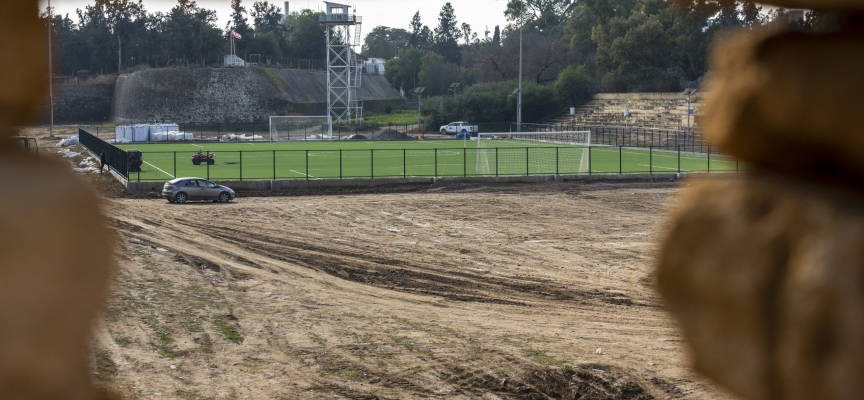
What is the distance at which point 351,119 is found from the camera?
11081 centimetres

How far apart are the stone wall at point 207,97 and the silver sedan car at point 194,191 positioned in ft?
257

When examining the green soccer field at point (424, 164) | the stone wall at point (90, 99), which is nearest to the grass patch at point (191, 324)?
the green soccer field at point (424, 164)

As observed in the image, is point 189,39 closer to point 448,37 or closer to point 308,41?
point 308,41

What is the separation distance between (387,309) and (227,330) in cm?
317

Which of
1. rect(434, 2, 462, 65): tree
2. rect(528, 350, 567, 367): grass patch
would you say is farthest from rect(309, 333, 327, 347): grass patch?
rect(434, 2, 462, 65): tree

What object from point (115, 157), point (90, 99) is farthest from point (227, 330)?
point (90, 99)

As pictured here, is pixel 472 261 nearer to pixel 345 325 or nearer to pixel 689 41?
pixel 345 325

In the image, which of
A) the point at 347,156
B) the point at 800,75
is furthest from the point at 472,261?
the point at 347,156

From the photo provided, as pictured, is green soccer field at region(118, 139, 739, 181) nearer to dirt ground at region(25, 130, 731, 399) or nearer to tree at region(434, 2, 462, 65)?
dirt ground at region(25, 130, 731, 399)

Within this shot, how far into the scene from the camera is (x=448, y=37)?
19525 cm

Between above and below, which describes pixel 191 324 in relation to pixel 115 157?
below

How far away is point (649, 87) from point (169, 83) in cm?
6079

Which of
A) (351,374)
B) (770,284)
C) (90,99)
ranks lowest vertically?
(351,374)

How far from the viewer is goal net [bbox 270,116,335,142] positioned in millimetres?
90981
